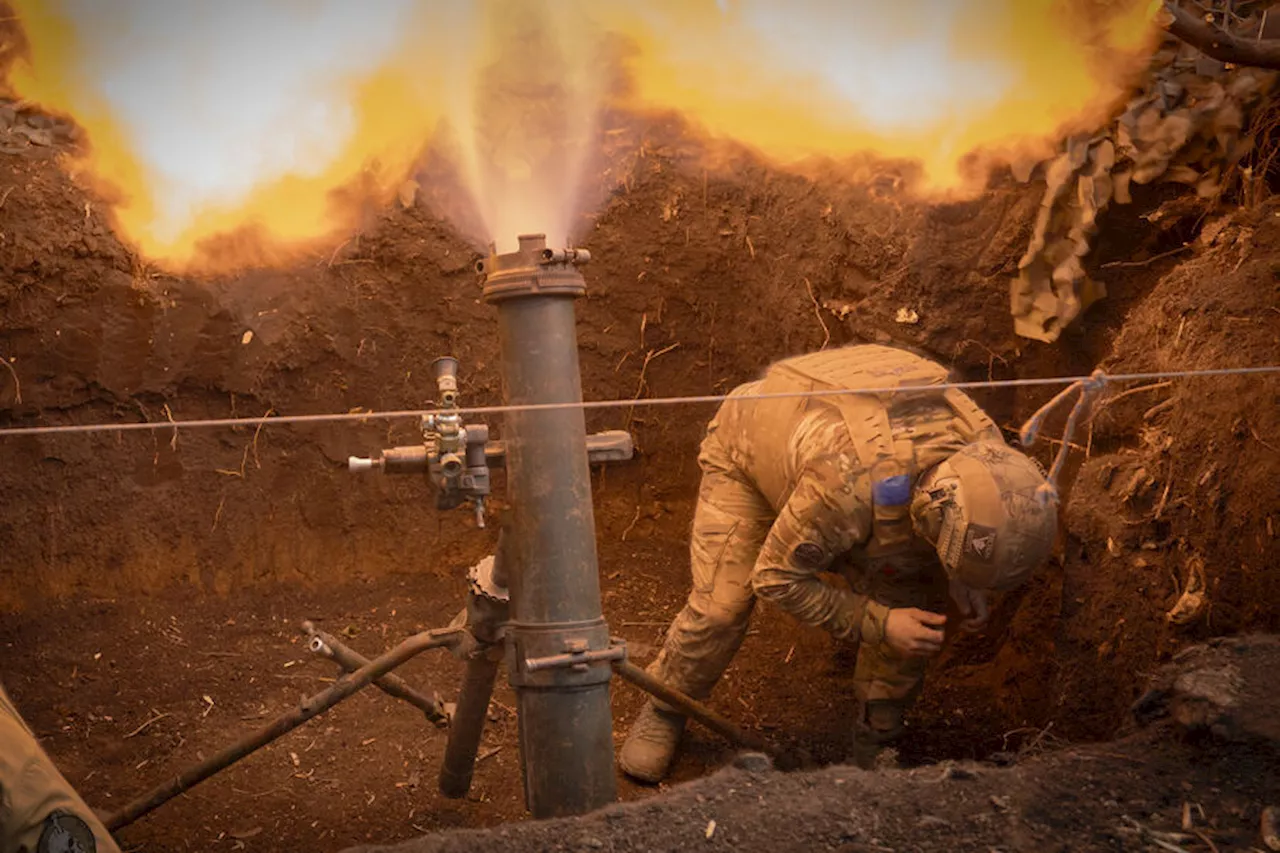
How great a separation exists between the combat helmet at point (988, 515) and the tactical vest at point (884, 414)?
13 centimetres

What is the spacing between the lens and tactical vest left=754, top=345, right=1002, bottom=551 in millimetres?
3988

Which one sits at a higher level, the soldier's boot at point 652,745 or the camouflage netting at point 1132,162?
the camouflage netting at point 1132,162

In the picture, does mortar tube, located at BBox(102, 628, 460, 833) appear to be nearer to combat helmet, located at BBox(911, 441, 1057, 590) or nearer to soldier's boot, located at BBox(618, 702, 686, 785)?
soldier's boot, located at BBox(618, 702, 686, 785)

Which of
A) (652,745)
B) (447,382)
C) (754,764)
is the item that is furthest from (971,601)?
(447,382)

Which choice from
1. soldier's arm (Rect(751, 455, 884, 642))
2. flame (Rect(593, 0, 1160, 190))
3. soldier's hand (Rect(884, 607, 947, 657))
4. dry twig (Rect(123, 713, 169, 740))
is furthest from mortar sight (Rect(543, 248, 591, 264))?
dry twig (Rect(123, 713, 169, 740))

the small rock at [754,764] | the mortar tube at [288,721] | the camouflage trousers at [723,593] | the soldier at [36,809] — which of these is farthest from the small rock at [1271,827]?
the soldier at [36,809]

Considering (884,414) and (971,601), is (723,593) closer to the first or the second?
(971,601)

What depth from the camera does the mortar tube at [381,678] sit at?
3.75 metres

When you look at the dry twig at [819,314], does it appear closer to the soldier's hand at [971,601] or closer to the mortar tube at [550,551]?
the soldier's hand at [971,601]

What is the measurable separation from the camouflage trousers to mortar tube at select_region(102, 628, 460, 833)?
1.17 m

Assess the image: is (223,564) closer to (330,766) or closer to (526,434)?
(330,766)

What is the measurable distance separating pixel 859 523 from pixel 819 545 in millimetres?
149

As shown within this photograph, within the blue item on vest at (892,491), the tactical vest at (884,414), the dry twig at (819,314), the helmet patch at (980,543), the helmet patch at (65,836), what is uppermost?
the dry twig at (819,314)

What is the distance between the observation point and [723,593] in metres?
4.60
